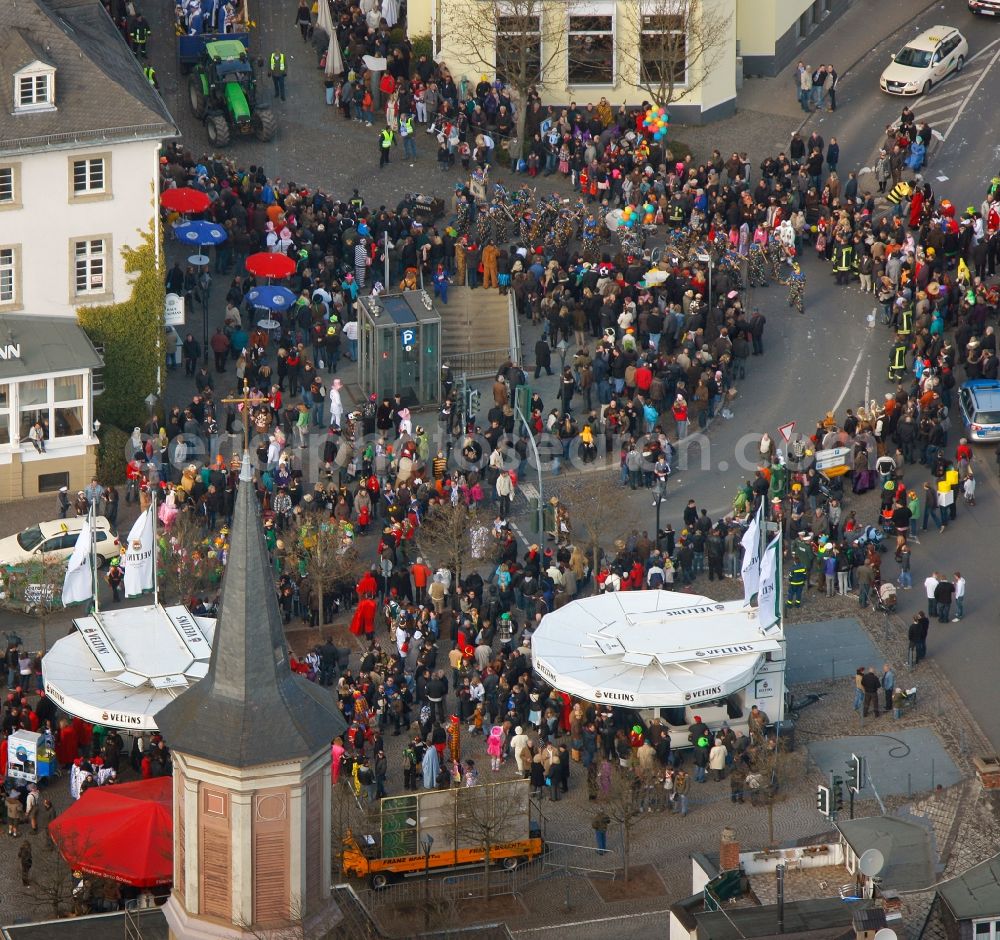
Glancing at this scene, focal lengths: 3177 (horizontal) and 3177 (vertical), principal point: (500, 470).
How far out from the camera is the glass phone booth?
274 feet

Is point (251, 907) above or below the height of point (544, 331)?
below

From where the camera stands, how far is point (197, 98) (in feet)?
314

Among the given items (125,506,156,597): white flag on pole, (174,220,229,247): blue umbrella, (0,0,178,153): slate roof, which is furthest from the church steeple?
(174,220,229,247): blue umbrella

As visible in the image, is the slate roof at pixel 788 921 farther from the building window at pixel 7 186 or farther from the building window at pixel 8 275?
the building window at pixel 7 186

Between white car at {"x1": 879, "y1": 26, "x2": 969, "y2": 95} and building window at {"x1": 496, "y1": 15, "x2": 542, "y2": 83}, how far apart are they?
11027mm

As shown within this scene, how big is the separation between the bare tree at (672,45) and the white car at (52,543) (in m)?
27.9

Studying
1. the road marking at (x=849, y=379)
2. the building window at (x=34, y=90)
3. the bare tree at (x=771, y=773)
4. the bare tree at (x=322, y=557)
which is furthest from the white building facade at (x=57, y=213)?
the bare tree at (x=771, y=773)

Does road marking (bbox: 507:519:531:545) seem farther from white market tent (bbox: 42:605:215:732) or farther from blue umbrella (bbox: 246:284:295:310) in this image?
white market tent (bbox: 42:605:215:732)

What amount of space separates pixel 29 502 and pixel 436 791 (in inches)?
769

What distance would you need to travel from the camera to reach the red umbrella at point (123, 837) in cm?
6228

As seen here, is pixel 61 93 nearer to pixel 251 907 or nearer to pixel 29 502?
pixel 29 502

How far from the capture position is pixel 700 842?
67.0 metres

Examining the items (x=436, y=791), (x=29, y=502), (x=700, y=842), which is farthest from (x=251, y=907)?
(x=29, y=502)

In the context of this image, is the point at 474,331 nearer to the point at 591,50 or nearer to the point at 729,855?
the point at 591,50
